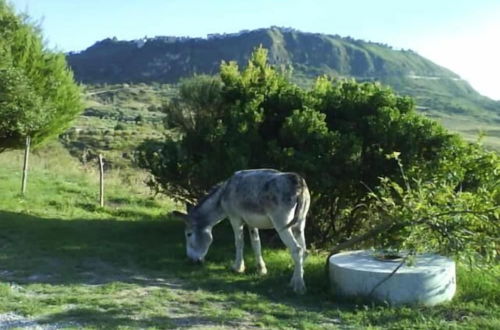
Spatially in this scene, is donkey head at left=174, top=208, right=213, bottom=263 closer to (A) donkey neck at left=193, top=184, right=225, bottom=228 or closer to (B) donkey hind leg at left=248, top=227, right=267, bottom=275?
(A) donkey neck at left=193, top=184, right=225, bottom=228

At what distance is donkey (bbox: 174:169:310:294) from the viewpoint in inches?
381

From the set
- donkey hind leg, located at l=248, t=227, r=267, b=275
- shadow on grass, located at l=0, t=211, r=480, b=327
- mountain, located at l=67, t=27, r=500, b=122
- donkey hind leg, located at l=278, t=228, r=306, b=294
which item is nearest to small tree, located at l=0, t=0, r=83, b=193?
shadow on grass, located at l=0, t=211, r=480, b=327

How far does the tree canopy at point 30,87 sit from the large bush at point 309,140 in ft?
15.6

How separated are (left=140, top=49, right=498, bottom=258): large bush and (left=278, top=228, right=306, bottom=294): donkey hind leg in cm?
241

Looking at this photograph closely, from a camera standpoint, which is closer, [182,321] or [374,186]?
[182,321]

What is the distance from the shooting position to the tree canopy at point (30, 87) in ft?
55.8

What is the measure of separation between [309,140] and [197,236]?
A: 2.98 meters

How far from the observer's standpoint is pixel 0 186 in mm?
20078


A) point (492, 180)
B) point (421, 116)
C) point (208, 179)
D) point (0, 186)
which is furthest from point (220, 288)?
point (0, 186)

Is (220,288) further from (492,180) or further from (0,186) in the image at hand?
(0,186)

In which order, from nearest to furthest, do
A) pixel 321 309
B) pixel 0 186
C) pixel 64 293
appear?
pixel 321 309 → pixel 64 293 → pixel 0 186

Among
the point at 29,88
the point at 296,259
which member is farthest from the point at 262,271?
the point at 29,88

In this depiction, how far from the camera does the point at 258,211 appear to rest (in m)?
10.0

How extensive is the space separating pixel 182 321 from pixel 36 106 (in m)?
12.2
